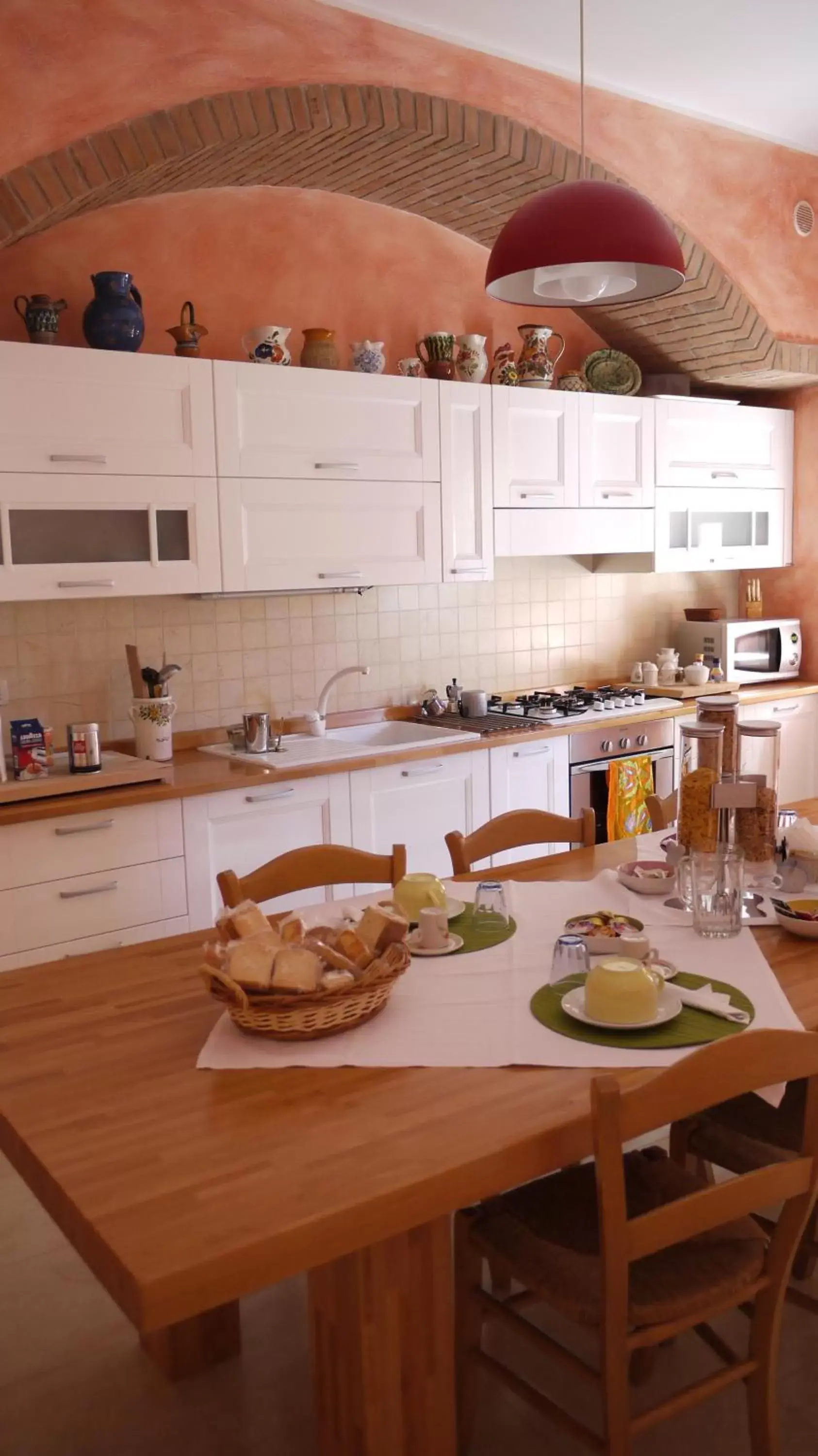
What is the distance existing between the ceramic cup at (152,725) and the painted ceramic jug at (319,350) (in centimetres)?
122

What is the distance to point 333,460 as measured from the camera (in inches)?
148

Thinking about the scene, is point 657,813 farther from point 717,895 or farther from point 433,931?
point 433,931

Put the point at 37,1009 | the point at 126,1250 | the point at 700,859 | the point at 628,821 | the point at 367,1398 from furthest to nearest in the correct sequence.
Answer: the point at 628,821 < the point at 700,859 < the point at 37,1009 < the point at 367,1398 < the point at 126,1250

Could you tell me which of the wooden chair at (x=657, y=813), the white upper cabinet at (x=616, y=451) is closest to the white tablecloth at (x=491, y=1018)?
the wooden chair at (x=657, y=813)

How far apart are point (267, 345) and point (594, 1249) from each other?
114 inches

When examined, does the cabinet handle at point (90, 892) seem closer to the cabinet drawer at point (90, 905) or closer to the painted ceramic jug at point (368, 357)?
the cabinet drawer at point (90, 905)

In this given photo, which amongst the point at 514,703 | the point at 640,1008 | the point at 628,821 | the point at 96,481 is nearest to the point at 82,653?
the point at 96,481

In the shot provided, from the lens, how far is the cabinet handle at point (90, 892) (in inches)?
125

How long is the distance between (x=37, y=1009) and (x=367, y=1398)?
0.77m

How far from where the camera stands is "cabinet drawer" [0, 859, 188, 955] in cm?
310

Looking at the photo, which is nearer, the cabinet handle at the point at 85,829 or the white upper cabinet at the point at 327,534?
the cabinet handle at the point at 85,829

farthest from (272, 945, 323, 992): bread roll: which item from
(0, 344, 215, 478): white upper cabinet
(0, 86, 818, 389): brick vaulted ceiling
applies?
(0, 86, 818, 389): brick vaulted ceiling

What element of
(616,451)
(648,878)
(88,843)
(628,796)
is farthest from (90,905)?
(616,451)

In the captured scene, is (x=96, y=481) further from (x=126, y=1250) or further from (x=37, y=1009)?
(x=126, y=1250)
